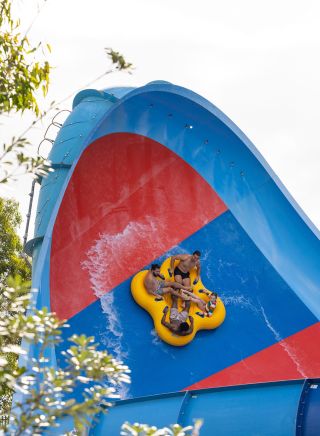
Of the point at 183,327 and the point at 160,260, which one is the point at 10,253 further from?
the point at 183,327

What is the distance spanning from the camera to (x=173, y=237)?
10.9 m

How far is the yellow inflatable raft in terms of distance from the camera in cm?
1009

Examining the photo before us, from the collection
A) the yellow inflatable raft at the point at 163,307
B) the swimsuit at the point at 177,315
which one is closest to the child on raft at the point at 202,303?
the yellow inflatable raft at the point at 163,307

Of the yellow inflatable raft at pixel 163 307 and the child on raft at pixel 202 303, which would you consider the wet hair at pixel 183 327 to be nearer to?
the yellow inflatable raft at pixel 163 307

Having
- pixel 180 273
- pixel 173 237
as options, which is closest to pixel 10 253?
pixel 173 237

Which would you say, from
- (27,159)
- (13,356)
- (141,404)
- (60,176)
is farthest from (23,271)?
(27,159)

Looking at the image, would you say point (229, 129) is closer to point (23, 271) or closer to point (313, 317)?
point (313, 317)

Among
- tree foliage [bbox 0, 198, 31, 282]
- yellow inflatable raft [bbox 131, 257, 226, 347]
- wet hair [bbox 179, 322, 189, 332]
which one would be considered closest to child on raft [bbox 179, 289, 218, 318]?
yellow inflatable raft [bbox 131, 257, 226, 347]

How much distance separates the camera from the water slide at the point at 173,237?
9.91 m

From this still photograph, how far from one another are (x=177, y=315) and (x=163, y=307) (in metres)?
0.21

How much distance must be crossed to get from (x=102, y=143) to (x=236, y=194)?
209 centimetres

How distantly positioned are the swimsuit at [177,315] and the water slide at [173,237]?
1.01ft

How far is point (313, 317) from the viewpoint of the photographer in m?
10.4

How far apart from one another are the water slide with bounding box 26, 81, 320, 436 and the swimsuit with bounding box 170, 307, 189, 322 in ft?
1.01
